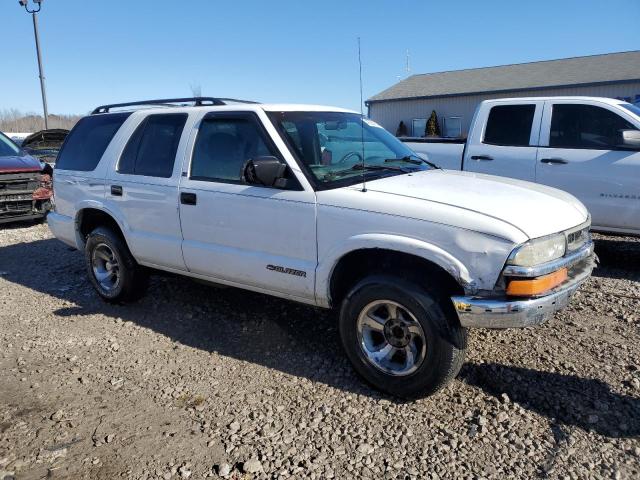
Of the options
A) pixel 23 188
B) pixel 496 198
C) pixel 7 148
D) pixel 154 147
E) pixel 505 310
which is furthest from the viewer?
pixel 7 148

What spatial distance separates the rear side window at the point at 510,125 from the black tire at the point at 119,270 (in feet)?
14.8

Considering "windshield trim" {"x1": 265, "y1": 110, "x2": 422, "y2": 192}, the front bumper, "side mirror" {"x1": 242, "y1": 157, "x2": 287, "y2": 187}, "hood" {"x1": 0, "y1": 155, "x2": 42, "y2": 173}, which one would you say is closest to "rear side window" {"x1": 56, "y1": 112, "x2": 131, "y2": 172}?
"windshield trim" {"x1": 265, "y1": 110, "x2": 422, "y2": 192}

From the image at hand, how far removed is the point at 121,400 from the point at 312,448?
137 centimetres

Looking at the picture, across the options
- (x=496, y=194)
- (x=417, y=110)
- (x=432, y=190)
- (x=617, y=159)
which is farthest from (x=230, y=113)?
(x=417, y=110)

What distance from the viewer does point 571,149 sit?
603 centimetres

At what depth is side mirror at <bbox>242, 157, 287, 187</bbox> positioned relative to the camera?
351 centimetres

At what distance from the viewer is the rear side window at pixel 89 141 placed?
5035mm

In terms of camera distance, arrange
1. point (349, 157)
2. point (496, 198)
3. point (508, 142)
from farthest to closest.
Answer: point (508, 142), point (349, 157), point (496, 198)

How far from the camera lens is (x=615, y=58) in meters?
25.5

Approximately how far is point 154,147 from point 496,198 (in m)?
2.93

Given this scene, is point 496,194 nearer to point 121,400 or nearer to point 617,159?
point 121,400

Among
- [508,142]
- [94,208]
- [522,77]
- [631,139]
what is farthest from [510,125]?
[522,77]

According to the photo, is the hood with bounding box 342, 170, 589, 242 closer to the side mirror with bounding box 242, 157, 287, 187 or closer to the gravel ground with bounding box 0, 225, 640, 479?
the side mirror with bounding box 242, 157, 287, 187

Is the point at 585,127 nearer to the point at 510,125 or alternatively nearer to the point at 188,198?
the point at 510,125
